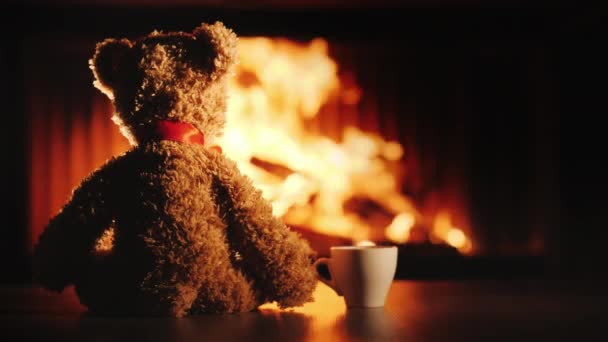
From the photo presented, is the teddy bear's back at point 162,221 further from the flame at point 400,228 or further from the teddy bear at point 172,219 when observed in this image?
the flame at point 400,228

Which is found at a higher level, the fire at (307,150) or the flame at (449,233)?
the fire at (307,150)

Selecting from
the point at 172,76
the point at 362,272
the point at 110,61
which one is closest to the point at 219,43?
the point at 172,76

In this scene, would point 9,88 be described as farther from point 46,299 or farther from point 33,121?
point 46,299

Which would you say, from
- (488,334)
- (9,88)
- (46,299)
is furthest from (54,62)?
(488,334)

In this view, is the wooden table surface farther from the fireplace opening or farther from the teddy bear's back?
the fireplace opening

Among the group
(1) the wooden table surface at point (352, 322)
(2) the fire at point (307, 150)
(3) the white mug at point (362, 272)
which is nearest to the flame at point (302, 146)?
(2) the fire at point (307, 150)
